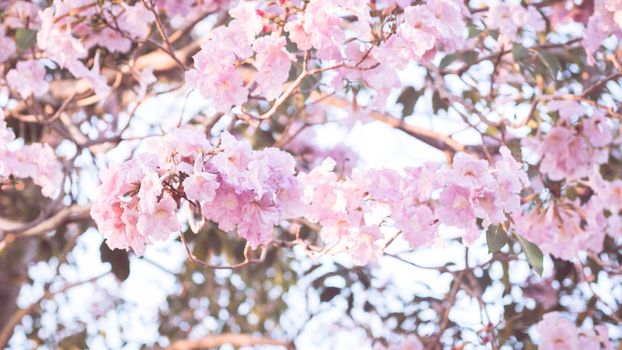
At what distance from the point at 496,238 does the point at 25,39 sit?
51.9 inches

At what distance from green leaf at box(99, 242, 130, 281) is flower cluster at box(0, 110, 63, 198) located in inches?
8.7

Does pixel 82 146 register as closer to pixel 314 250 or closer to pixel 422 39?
pixel 314 250

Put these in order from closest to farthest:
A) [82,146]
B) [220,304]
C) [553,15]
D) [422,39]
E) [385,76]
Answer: [422,39]
[385,76]
[82,146]
[553,15]
[220,304]

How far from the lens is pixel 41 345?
3.87m

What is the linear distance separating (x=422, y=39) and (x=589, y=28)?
2.32ft

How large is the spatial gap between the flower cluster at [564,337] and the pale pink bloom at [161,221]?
3.55 feet

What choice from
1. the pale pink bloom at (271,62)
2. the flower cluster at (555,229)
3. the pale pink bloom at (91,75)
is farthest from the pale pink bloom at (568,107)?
the pale pink bloom at (91,75)

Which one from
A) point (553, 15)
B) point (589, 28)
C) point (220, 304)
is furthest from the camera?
point (220, 304)

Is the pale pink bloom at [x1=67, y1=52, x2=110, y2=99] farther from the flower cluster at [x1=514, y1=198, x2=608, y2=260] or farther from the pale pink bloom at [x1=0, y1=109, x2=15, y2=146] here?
the flower cluster at [x1=514, y1=198, x2=608, y2=260]

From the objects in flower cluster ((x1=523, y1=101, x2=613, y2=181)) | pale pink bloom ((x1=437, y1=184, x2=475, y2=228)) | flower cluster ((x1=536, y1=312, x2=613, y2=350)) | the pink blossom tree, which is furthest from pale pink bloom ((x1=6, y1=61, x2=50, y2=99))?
flower cluster ((x1=536, y1=312, x2=613, y2=350))

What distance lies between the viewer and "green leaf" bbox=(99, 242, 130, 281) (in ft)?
6.69

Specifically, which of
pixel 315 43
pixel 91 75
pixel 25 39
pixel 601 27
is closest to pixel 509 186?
pixel 315 43

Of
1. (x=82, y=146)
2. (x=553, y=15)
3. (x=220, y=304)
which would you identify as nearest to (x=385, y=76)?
(x=82, y=146)

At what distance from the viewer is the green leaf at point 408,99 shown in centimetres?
247
